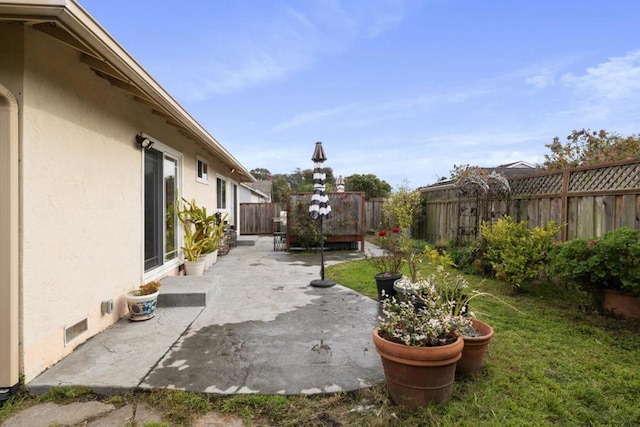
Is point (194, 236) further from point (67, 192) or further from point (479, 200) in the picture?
point (479, 200)

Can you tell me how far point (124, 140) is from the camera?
4.14 metres

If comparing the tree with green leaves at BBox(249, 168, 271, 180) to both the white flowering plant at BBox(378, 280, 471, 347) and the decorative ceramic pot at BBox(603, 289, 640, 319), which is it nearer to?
the decorative ceramic pot at BBox(603, 289, 640, 319)

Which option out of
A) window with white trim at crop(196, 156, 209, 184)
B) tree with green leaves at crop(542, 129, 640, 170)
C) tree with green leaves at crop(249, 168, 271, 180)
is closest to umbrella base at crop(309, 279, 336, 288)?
window with white trim at crop(196, 156, 209, 184)

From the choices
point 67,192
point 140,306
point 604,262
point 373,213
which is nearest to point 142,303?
point 140,306

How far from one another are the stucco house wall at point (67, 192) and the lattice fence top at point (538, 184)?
664cm

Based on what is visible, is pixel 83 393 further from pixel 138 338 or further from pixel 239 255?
pixel 239 255

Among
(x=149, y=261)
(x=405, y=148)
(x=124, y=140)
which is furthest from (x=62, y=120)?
(x=405, y=148)

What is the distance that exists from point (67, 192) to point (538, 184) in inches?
280

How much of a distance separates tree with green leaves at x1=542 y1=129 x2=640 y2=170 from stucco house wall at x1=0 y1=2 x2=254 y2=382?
14.4 m

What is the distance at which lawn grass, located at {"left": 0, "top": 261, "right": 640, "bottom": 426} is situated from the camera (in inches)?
86.0

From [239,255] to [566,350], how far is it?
26.2 ft

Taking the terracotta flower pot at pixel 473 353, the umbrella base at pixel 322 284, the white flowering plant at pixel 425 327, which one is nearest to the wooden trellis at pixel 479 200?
the umbrella base at pixel 322 284

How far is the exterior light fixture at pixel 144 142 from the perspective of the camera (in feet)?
14.8

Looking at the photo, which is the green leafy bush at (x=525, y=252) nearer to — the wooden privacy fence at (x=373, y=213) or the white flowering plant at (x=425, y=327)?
the white flowering plant at (x=425, y=327)
